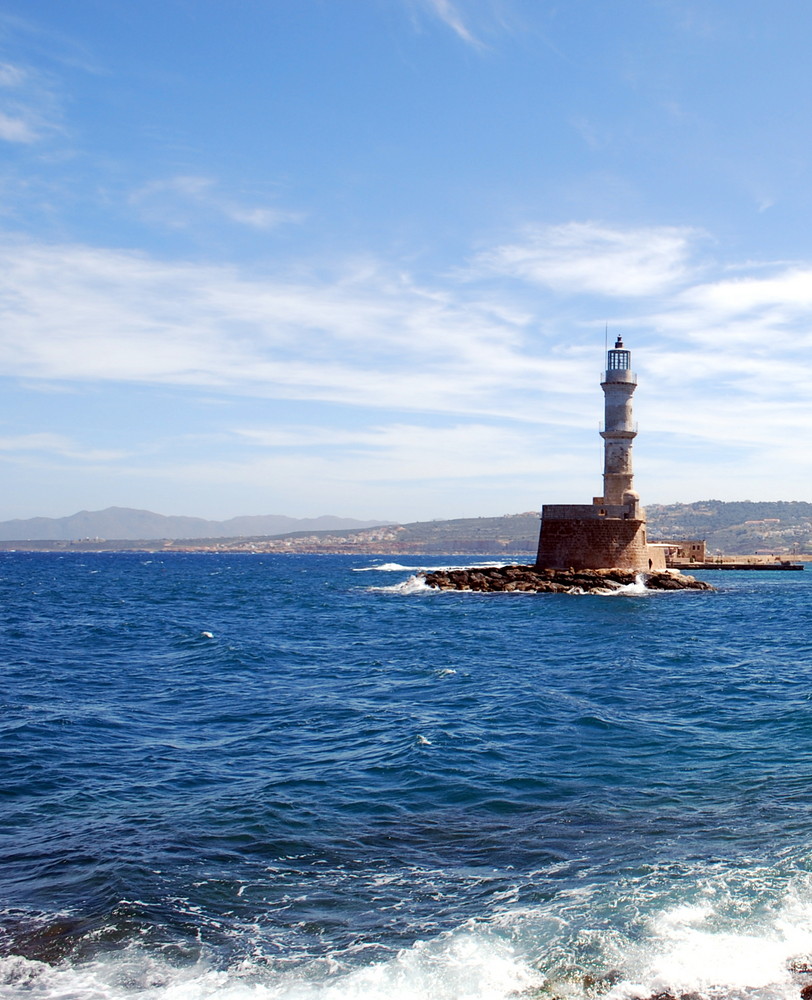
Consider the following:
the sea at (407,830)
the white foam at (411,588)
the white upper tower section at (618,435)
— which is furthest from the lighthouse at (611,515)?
the sea at (407,830)

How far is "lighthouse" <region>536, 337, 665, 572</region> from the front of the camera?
1850 inches

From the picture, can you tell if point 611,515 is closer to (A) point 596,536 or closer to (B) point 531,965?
(A) point 596,536

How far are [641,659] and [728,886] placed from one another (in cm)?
1511

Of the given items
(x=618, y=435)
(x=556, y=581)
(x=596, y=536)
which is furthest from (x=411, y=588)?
(x=618, y=435)

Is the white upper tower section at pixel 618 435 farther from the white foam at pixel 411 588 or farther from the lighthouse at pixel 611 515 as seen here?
the white foam at pixel 411 588

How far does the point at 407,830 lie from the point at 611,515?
38727 millimetres

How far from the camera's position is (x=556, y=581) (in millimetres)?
46312

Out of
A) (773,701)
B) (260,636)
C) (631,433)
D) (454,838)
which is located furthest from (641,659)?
(631,433)

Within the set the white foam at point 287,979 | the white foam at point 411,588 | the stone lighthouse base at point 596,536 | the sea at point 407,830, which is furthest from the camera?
the white foam at point 411,588

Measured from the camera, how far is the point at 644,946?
712cm

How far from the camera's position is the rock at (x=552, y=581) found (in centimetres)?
4528

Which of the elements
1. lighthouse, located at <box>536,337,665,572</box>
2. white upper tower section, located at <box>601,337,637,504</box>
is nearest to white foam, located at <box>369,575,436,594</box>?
lighthouse, located at <box>536,337,665,572</box>

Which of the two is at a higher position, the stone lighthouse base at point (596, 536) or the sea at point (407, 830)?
the stone lighthouse base at point (596, 536)

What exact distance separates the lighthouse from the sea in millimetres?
24901
